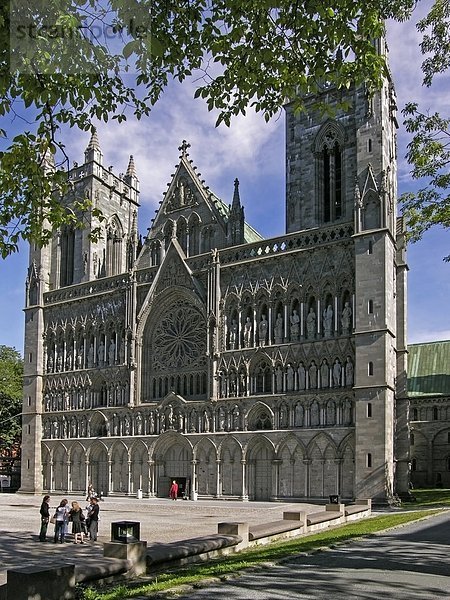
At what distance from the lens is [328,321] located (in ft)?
Result: 142

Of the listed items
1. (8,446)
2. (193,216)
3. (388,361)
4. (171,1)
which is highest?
(193,216)

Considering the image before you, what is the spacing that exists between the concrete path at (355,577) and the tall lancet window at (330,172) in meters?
29.9

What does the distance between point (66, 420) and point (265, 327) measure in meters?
19.5

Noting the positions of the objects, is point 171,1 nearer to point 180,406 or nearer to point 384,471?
point 384,471

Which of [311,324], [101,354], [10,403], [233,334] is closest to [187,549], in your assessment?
[311,324]

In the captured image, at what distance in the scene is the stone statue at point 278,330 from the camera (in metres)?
→ 45.1

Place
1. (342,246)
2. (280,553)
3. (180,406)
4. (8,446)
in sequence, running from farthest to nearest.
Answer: (8,446) < (180,406) < (342,246) < (280,553)

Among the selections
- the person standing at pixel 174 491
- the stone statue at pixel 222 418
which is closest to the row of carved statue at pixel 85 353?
the stone statue at pixel 222 418

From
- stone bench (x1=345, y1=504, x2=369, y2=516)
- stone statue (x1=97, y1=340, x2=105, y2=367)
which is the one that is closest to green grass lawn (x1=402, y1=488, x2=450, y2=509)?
stone bench (x1=345, y1=504, x2=369, y2=516)

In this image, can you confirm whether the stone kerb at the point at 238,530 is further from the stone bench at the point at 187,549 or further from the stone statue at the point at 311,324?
the stone statue at the point at 311,324

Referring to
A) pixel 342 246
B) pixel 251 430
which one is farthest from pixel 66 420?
pixel 342 246

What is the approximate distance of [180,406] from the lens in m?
48.5

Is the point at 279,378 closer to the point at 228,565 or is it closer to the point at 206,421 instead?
the point at 206,421

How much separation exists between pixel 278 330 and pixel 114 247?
22345 mm
